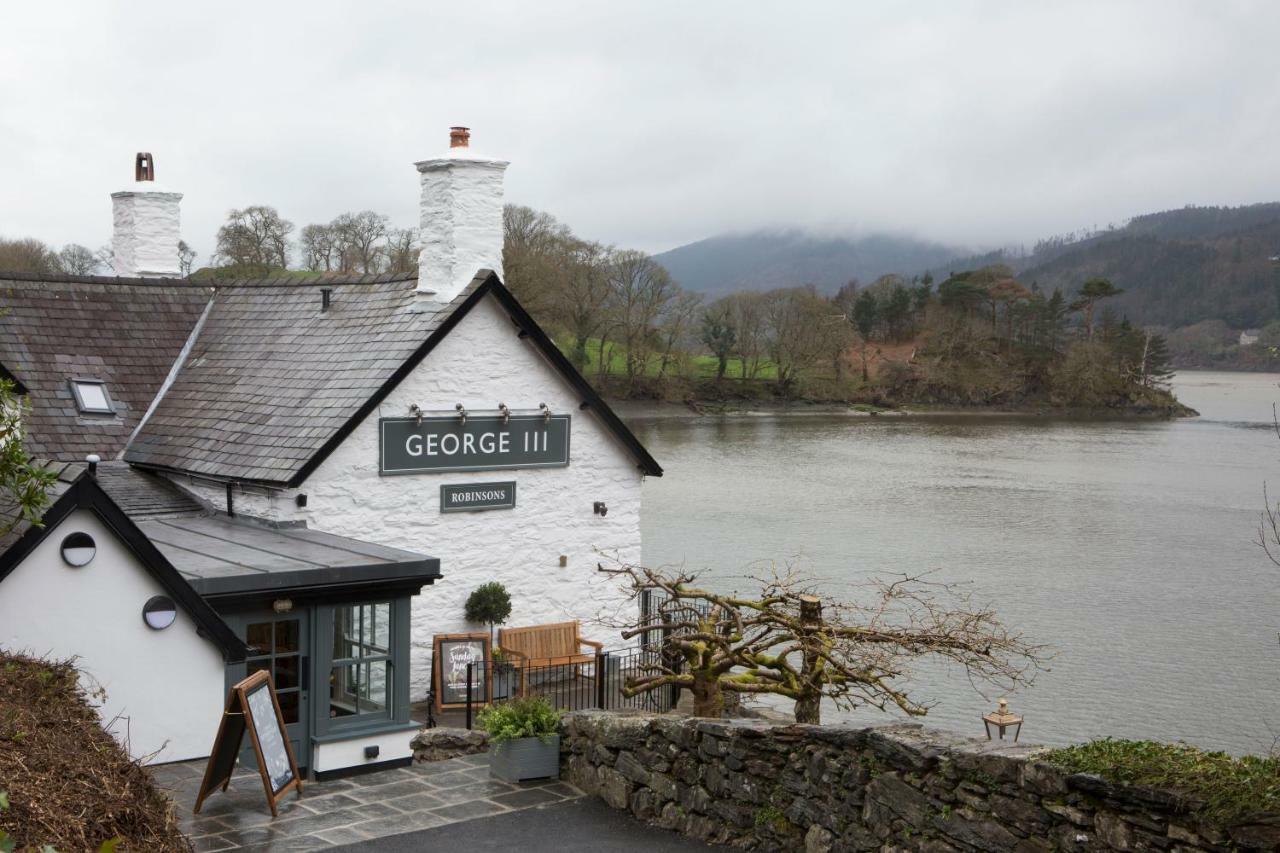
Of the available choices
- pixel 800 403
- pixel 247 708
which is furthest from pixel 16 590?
pixel 800 403

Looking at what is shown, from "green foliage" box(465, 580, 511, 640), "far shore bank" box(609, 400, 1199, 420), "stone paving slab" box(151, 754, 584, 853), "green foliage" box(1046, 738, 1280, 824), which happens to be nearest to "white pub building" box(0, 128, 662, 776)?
"green foliage" box(465, 580, 511, 640)

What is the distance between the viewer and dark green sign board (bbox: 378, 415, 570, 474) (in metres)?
16.0

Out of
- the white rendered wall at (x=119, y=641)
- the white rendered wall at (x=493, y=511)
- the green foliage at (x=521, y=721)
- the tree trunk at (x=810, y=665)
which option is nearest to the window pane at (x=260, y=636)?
the white rendered wall at (x=119, y=641)

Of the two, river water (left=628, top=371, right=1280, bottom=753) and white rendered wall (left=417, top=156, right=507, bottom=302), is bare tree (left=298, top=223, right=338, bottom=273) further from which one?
white rendered wall (left=417, top=156, right=507, bottom=302)

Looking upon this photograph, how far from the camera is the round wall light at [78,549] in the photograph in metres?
9.55

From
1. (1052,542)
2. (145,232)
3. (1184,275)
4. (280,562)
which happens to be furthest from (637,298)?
(1184,275)

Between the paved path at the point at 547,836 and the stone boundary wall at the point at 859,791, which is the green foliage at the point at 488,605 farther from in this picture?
the paved path at the point at 547,836

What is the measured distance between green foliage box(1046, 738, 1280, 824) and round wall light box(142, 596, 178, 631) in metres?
6.57

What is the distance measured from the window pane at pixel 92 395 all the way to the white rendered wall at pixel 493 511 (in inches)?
88.5

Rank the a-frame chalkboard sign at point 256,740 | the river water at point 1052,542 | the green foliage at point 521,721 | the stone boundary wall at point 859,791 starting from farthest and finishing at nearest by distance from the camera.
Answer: the river water at point 1052,542 → the green foliage at point 521,721 → the a-frame chalkboard sign at point 256,740 → the stone boundary wall at point 859,791

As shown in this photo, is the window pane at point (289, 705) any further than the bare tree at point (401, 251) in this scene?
No

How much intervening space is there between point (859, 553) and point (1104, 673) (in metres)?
10.2

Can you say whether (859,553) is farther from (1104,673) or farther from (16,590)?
(16,590)

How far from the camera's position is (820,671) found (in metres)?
11.1
